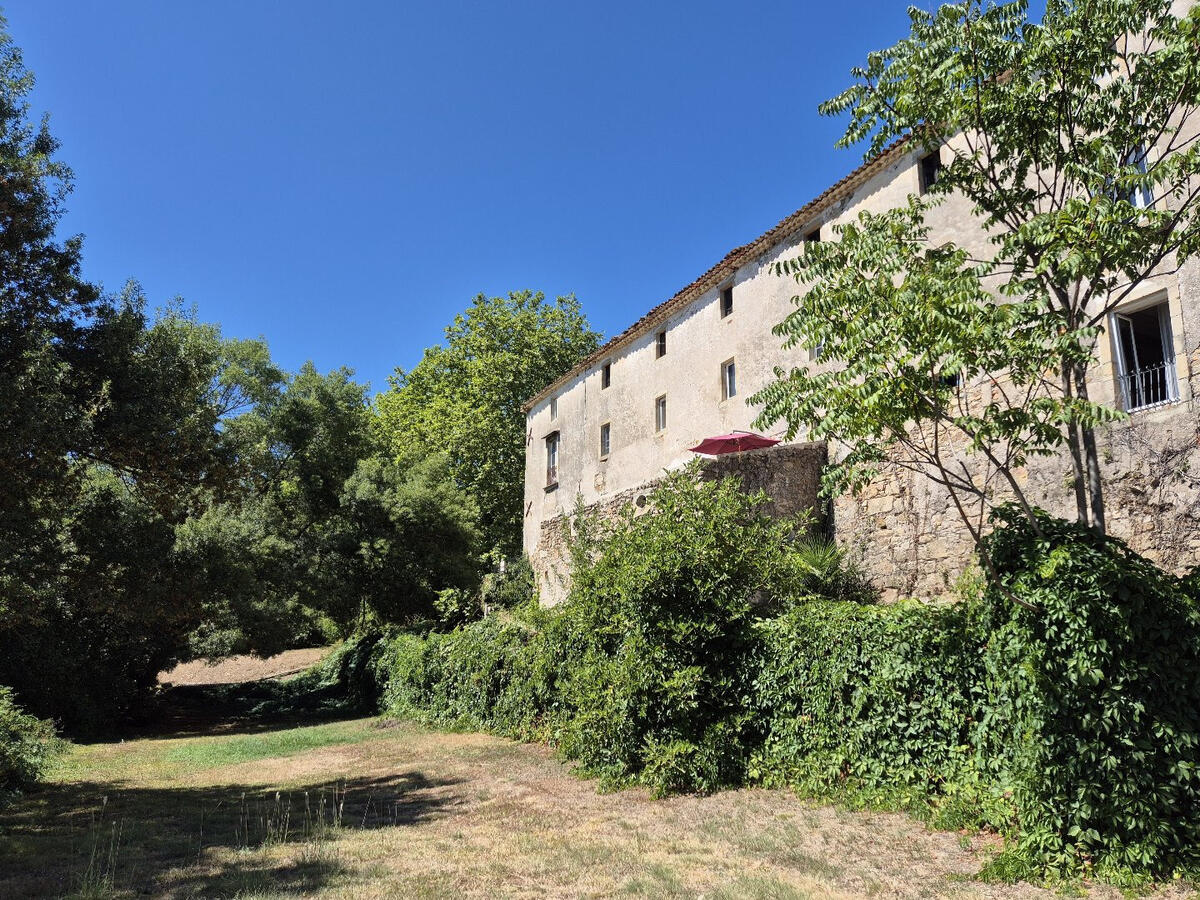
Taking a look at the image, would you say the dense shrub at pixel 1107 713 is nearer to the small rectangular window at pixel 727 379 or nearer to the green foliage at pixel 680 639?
the green foliage at pixel 680 639

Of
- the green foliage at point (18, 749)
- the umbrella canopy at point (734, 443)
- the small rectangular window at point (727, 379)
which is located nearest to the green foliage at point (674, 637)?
the umbrella canopy at point (734, 443)

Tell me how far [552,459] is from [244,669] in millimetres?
18663

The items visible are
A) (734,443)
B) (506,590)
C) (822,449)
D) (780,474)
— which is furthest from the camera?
(506,590)

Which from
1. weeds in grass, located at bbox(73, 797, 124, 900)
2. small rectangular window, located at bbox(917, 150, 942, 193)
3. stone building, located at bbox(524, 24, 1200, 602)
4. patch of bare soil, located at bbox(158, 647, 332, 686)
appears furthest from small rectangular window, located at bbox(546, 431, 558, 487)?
weeds in grass, located at bbox(73, 797, 124, 900)

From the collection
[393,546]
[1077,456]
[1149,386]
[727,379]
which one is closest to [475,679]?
[393,546]

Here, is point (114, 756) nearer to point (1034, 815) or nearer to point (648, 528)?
point (648, 528)

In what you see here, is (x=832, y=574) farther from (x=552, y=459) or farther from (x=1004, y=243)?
(x=552, y=459)

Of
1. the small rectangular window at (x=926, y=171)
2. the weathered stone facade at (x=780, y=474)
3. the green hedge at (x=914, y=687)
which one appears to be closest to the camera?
the green hedge at (x=914, y=687)

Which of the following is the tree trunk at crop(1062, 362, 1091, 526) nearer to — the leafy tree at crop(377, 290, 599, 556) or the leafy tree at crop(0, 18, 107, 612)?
the leafy tree at crop(0, 18, 107, 612)

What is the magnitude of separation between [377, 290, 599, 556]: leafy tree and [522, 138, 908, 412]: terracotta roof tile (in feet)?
27.9

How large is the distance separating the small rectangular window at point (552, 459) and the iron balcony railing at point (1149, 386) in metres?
18.8

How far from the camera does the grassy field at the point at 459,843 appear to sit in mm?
5508

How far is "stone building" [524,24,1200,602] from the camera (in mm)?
9742

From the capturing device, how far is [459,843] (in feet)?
22.8
